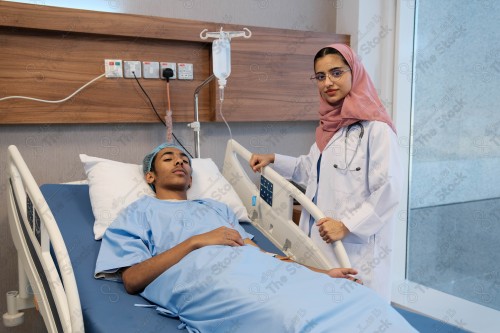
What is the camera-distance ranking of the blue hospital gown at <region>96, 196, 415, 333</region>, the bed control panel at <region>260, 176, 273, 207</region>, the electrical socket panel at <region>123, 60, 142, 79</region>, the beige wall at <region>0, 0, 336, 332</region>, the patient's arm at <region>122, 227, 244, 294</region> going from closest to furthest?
1. the blue hospital gown at <region>96, 196, 415, 333</region>
2. the patient's arm at <region>122, 227, 244, 294</region>
3. the bed control panel at <region>260, 176, 273, 207</region>
4. the beige wall at <region>0, 0, 336, 332</region>
5. the electrical socket panel at <region>123, 60, 142, 79</region>

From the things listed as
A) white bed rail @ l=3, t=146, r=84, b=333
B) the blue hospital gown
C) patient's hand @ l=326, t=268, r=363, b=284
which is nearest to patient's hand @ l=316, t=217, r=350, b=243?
patient's hand @ l=326, t=268, r=363, b=284

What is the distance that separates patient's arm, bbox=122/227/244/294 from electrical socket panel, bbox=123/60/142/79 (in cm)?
126

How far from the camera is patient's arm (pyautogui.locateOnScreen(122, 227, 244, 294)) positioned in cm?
178

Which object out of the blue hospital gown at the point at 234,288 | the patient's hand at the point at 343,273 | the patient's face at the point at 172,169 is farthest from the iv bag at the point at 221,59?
the patient's hand at the point at 343,273

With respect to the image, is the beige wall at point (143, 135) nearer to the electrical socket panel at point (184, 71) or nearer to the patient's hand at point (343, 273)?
the electrical socket panel at point (184, 71)

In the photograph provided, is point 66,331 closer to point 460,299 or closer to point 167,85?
point 167,85

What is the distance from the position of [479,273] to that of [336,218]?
63.0 inches

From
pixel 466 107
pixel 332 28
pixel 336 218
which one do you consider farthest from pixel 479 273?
pixel 332 28

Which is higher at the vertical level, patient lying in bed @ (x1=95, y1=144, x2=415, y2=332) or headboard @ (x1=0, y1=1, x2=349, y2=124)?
headboard @ (x1=0, y1=1, x2=349, y2=124)

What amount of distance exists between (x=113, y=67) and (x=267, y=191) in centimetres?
106

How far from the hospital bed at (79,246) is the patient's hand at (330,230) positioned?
3 cm

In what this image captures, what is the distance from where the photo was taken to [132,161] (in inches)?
114

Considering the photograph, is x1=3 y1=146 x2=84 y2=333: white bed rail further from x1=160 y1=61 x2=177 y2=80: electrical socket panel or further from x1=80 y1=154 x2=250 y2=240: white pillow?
x1=160 y1=61 x2=177 y2=80: electrical socket panel

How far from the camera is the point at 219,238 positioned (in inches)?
72.3
